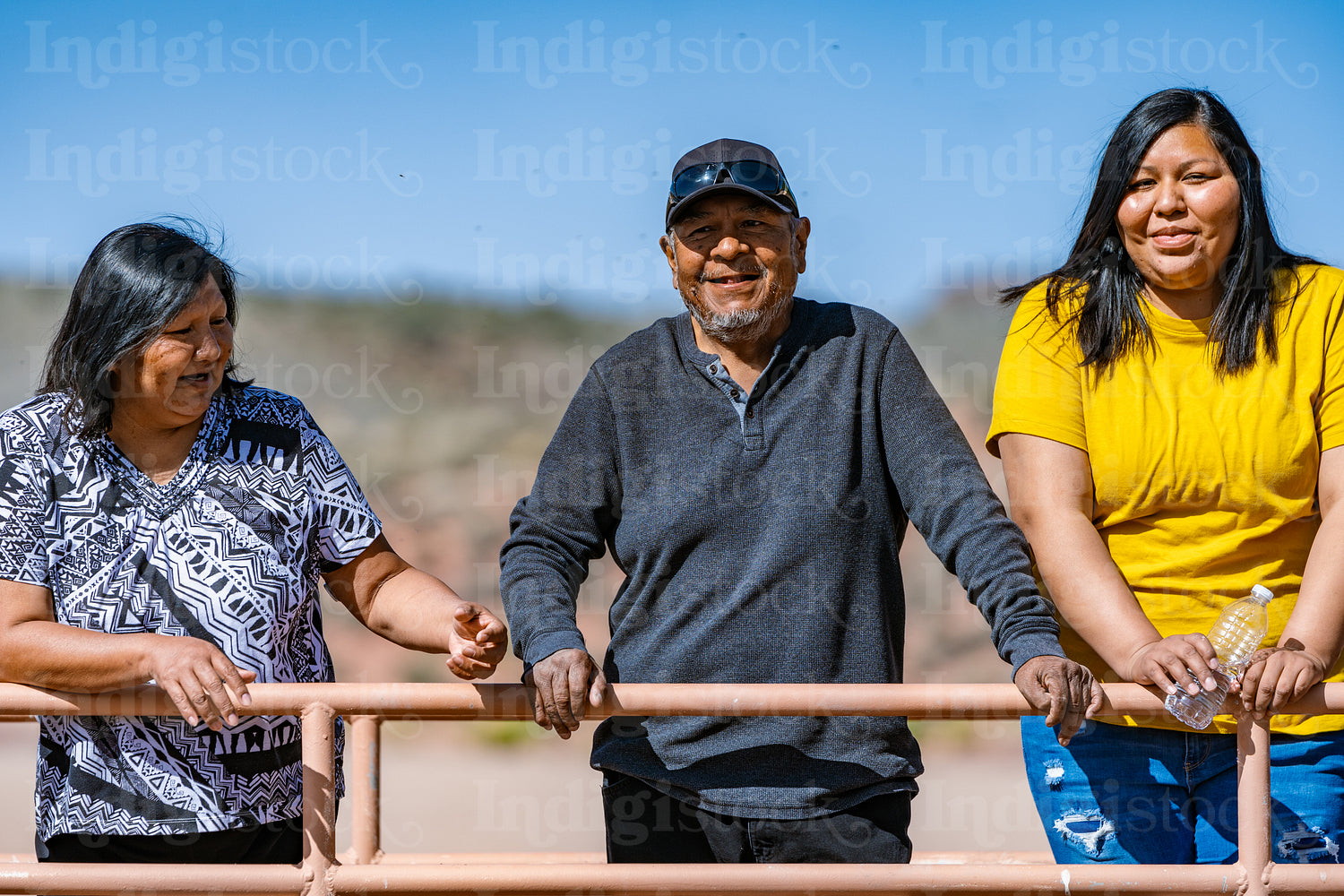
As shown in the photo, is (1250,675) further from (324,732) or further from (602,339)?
(602,339)

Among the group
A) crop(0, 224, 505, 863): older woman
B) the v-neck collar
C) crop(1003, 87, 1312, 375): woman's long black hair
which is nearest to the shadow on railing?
crop(0, 224, 505, 863): older woman

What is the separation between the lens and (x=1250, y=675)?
7.22 feet

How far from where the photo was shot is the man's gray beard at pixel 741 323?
260 cm

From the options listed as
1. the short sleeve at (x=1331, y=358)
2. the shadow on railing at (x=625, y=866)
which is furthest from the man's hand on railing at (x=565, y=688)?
the short sleeve at (x=1331, y=358)

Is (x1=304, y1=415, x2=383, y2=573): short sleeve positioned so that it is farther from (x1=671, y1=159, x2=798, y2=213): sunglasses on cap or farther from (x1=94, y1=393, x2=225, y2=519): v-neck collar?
(x1=671, y1=159, x2=798, y2=213): sunglasses on cap

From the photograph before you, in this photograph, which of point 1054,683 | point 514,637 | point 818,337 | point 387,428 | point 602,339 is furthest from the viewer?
point 602,339

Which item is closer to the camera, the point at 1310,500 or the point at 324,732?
the point at 324,732

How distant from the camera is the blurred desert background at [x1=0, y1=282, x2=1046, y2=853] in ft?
50.2

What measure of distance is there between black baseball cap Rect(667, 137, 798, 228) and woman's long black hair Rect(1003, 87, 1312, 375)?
585mm

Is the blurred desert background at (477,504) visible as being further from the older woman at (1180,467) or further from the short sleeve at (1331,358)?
the short sleeve at (1331,358)

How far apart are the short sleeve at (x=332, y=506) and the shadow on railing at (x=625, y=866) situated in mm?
469

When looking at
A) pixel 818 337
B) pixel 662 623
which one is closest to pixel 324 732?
pixel 662 623

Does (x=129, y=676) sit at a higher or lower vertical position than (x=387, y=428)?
lower

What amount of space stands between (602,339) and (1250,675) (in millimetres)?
39005
